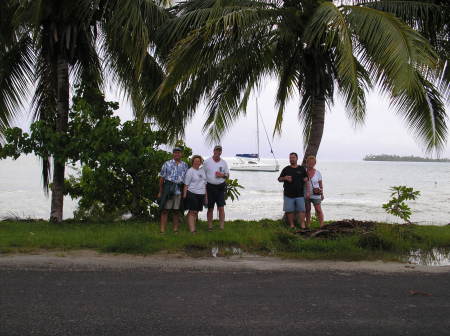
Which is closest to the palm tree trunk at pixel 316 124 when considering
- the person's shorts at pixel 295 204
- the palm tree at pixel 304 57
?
the palm tree at pixel 304 57

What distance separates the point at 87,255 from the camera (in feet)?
22.1

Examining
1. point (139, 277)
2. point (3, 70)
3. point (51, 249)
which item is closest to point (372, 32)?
point (139, 277)

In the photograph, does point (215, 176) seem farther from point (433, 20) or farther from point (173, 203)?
point (433, 20)

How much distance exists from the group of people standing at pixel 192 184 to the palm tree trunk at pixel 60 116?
282 cm

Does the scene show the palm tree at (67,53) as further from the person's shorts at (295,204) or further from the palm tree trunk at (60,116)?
the person's shorts at (295,204)

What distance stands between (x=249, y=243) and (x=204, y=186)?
148 centimetres

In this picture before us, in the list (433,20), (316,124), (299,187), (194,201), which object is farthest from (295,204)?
(433,20)

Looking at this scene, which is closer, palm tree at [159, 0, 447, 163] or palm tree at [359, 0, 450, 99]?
palm tree at [159, 0, 447, 163]

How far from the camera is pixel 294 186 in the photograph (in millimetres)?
8867

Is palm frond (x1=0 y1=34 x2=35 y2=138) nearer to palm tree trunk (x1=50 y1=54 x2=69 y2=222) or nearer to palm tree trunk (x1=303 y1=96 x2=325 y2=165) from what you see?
palm tree trunk (x1=50 y1=54 x2=69 y2=222)

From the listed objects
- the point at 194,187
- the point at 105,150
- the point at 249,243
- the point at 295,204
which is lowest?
the point at 249,243

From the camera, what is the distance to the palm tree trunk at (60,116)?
33.3ft

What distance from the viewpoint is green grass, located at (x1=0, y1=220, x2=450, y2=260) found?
7031 mm

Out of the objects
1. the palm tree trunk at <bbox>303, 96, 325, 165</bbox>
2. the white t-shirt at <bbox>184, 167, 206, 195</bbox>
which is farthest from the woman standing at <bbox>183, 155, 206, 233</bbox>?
the palm tree trunk at <bbox>303, 96, 325, 165</bbox>
